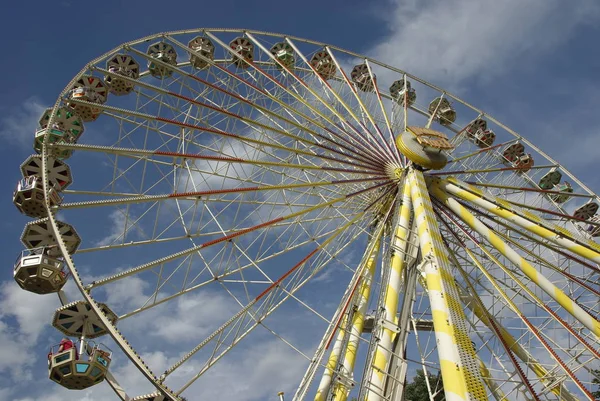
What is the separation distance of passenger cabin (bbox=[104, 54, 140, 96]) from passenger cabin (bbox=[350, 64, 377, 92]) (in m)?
9.99

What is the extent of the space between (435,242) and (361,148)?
6.66m

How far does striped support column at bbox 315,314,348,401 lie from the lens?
13.2 meters

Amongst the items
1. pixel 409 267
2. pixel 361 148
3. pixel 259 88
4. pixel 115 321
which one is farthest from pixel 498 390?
pixel 259 88

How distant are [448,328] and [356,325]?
20.0 feet

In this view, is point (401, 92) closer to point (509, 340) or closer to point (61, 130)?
point (509, 340)

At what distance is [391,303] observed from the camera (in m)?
10.9

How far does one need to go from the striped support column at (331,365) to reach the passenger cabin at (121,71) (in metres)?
10.6

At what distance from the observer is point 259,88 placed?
17812mm

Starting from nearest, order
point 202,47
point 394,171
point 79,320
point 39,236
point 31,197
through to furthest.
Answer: point 79,320, point 39,236, point 31,197, point 394,171, point 202,47

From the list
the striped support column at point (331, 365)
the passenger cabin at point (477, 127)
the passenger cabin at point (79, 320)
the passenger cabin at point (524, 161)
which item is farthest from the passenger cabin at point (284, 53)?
the passenger cabin at point (79, 320)

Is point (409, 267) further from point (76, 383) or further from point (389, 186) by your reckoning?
point (76, 383)

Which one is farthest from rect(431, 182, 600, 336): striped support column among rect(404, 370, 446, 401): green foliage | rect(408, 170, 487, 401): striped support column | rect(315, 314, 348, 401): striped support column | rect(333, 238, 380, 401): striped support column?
rect(404, 370, 446, 401): green foliage

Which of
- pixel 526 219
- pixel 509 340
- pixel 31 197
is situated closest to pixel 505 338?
pixel 509 340

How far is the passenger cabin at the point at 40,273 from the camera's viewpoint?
12250mm
